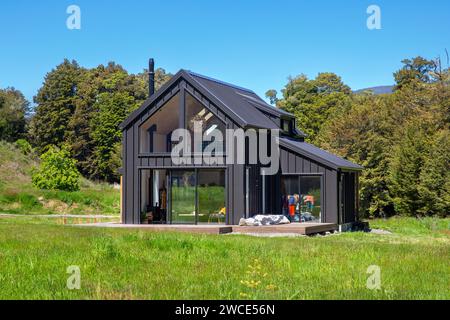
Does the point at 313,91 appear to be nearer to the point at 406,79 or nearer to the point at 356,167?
the point at 406,79

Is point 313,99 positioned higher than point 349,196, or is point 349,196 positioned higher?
point 313,99

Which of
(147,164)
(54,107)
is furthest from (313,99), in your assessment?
(147,164)

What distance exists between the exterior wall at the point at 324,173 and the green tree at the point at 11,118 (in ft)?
149

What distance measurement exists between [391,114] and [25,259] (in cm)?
4547

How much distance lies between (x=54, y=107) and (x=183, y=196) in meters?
47.1

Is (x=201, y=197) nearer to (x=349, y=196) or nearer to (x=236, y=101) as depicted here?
(x=236, y=101)

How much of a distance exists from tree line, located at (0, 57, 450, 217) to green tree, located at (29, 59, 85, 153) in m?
0.11

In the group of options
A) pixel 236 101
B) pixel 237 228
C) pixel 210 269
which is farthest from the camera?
pixel 236 101

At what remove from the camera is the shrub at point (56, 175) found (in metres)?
52.4

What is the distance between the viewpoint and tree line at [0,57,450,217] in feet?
149

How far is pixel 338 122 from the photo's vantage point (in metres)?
52.5

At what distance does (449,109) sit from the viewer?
50.4 metres
